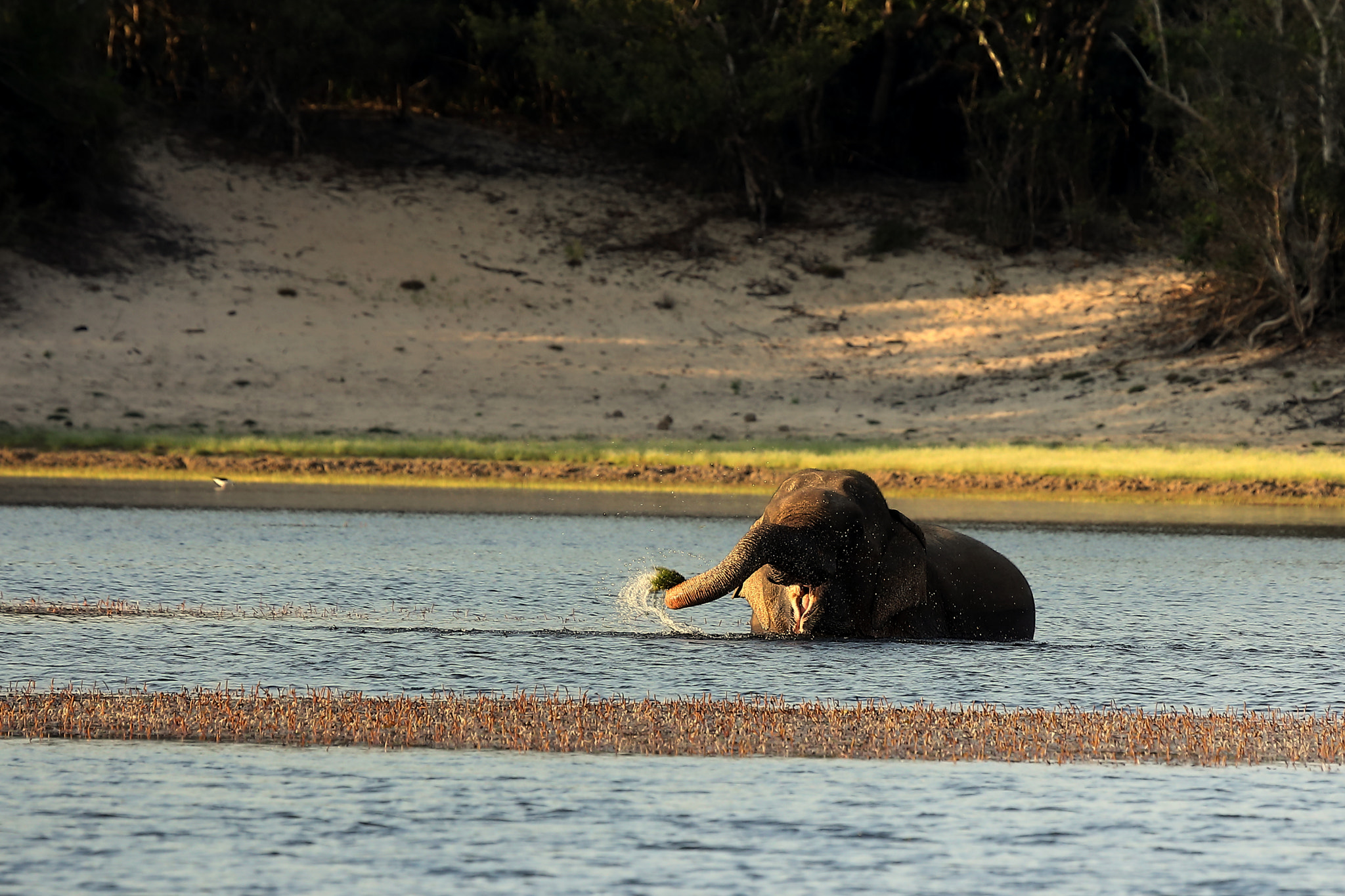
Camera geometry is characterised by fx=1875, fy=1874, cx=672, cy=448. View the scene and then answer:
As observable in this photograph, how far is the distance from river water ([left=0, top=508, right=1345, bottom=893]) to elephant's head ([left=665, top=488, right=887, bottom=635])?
10.4 inches

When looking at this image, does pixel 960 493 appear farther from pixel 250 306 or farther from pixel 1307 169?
pixel 250 306

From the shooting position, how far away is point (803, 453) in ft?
84.8

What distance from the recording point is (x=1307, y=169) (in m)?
29.0

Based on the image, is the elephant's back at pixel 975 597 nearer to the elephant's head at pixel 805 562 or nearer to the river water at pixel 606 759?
the river water at pixel 606 759

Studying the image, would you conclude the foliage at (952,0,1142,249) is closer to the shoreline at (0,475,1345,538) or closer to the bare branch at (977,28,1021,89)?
the bare branch at (977,28,1021,89)

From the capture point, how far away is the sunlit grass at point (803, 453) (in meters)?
24.3

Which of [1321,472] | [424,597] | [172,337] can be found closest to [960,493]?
[1321,472]

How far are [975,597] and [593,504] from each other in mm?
10875

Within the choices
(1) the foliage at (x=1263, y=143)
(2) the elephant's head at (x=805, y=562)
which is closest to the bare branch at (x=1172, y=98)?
(1) the foliage at (x=1263, y=143)

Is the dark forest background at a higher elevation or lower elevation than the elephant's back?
higher

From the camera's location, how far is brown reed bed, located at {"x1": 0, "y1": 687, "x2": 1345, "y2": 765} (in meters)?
7.43

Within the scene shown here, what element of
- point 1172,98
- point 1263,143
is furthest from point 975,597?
point 1172,98

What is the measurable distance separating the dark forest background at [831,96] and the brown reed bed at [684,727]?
2275 centimetres

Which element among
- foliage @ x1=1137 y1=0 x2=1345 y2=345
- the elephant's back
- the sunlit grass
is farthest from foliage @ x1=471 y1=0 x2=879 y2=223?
the elephant's back
